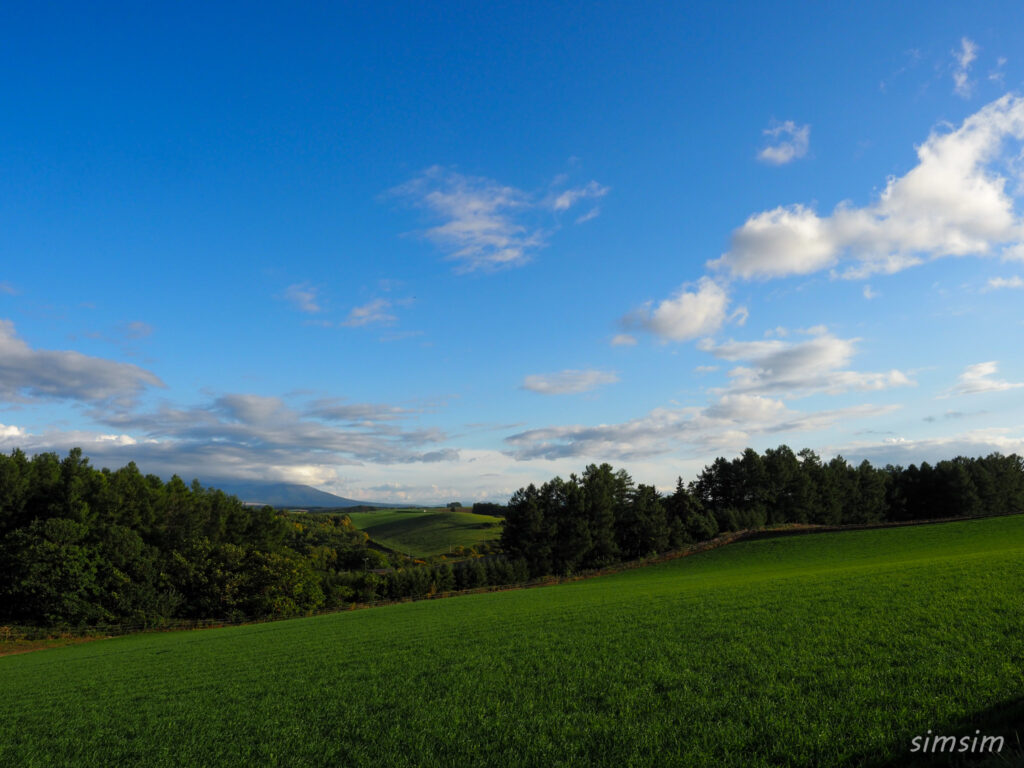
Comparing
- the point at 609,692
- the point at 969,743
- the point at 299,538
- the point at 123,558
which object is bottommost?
the point at 299,538

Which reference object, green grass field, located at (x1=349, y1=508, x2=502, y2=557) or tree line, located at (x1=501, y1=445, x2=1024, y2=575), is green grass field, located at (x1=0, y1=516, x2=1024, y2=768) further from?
green grass field, located at (x1=349, y1=508, x2=502, y2=557)

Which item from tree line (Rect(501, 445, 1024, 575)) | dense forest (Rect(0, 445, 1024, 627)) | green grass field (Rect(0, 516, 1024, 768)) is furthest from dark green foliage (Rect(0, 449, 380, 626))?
green grass field (Rect(0, 516, 1024, 768))

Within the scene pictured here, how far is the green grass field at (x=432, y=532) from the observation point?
14375 centimetres

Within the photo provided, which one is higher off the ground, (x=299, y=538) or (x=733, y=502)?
(x=733, y=502)

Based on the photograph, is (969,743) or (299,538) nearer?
(969,743)

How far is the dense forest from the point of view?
179 feet

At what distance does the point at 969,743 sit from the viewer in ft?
22.0

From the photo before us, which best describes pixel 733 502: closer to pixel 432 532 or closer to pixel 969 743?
pixel 432 532

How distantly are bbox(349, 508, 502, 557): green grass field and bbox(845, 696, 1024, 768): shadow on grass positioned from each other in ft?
446

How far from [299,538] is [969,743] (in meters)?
126

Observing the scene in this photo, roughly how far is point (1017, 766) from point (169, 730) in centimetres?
1496

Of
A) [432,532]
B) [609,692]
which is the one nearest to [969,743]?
[609,692]

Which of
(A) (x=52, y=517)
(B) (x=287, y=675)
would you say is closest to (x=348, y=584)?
(A) (x=52, y=517)

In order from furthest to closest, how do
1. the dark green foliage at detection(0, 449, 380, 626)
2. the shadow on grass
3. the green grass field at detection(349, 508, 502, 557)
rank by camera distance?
the green grass field at detection(349, 508, 502, 557) → the dark green foliage at detection(0, 449, 380, 626) → the shadow on grass
